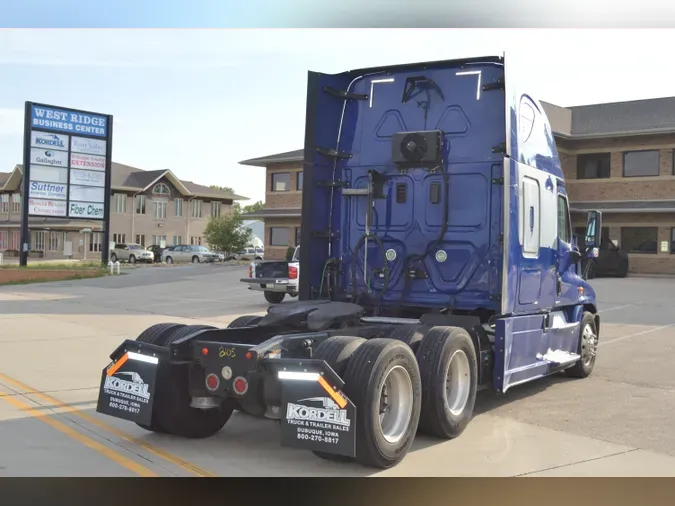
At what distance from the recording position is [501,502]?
516cm

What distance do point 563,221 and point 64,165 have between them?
31.2 m

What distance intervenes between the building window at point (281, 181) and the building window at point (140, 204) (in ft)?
92.4

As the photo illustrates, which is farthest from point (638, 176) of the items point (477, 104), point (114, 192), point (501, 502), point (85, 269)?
point (114, 192)

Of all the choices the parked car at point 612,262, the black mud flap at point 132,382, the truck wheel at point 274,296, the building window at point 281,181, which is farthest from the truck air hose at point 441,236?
the building window at point 281,181

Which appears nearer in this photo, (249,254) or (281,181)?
(281,181)

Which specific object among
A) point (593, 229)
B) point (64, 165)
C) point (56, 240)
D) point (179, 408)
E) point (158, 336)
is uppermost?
point (64, 165)

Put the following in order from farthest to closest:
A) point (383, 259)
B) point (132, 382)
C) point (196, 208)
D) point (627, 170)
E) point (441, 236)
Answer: point (196, 208)
point (627, 170)
point (383, 259)
point (441, 236)
point (132, 382)

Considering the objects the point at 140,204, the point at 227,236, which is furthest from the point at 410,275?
the point at 140,204

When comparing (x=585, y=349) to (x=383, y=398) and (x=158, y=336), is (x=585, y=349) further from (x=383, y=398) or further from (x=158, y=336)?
(x=158, y=336)

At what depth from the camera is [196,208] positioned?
7400 centimetres

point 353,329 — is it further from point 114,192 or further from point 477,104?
point 114,192

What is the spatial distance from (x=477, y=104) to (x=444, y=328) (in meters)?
2.72

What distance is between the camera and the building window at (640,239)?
3353 cm

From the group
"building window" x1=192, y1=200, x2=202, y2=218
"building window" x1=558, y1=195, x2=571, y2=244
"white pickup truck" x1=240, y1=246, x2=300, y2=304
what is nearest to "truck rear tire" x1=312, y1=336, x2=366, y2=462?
"building window" x1=558, y1=195, x2=571, y2=244
